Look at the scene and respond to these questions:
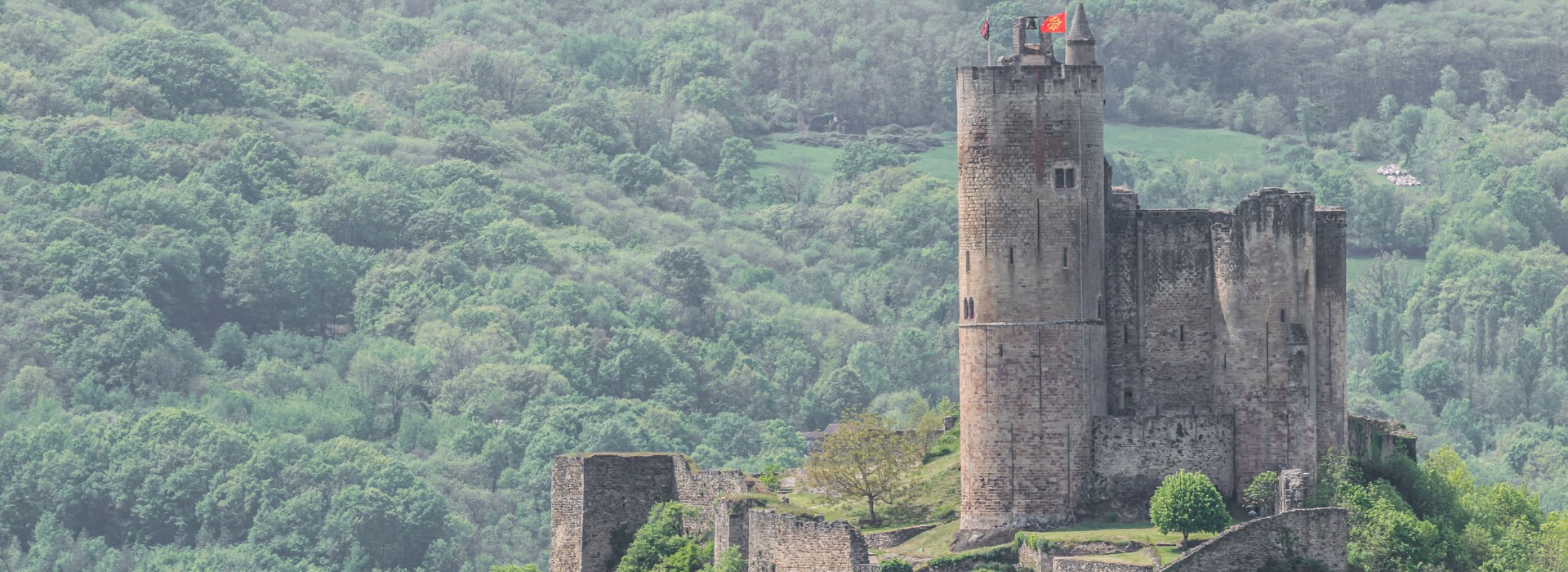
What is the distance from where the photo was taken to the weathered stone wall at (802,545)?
274 ft

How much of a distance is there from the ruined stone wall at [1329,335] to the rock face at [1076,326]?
0.04 metres

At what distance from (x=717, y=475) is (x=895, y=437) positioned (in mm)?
4883

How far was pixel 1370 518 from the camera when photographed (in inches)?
3324

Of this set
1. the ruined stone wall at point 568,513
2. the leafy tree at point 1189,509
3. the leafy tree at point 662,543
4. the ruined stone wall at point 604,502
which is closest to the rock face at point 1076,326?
the leafy tree at point 1189,509

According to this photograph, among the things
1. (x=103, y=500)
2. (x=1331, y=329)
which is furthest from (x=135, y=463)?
(x=1331, y=329)

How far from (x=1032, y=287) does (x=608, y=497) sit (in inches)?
520

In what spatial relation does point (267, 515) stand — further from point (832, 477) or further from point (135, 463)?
point (832, 477)

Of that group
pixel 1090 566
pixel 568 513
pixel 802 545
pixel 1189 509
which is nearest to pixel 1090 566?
pixel 1090 566

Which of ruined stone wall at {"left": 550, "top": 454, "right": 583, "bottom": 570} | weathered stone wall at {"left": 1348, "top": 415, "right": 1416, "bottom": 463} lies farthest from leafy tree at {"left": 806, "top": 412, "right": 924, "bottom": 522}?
weathered stone wall at {"left": 1348, "top": 415, "right": 1416, "bottom": 463}

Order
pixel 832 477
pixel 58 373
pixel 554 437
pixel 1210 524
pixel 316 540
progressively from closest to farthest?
pixel 1210 524 < pixel 832 477 < pixel 316 540 < pixel 554 437 < pixel 58 373

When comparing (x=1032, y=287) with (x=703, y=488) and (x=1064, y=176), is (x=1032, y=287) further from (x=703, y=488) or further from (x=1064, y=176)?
(x=703, y=488)

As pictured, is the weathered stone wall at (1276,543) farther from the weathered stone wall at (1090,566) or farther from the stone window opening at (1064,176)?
the stone window opening at (1064,176)

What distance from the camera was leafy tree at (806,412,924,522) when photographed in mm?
90875

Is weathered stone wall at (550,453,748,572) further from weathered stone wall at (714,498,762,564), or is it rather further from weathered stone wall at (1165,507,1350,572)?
weathered stone wall at (1165,507,1350,572)
